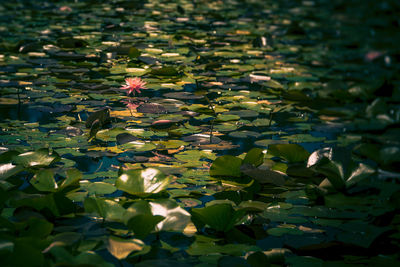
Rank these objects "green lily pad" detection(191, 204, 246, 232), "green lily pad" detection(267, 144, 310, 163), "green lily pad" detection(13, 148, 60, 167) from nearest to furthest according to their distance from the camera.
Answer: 1. "green lily pad" detection(191, 204, 246, 232)
2. "green lily pad" detection(13, 148, 60, 167)
3. "green lily pad" detection(267, 144, 310, 163)

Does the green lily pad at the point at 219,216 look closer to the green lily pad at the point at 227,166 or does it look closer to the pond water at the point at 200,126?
the pond water at the point at 200,126

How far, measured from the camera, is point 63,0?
539 centimetres

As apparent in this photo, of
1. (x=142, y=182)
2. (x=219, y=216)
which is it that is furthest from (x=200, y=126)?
(x=219, y=216)

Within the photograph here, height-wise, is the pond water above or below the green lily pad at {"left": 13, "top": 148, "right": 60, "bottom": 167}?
below

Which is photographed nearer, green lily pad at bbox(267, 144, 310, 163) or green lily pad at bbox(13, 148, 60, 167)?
green lily pad at bbox(13, 148, 60, 167)

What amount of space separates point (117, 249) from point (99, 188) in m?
A: 0.39

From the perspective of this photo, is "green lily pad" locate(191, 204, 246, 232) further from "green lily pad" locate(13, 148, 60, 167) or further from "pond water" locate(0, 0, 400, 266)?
"green lily pad" locate(13, 148, 60, 167)

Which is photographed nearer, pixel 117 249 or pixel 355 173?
pixel 117 249

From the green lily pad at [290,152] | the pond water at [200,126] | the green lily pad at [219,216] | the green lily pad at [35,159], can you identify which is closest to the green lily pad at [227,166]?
the pond water at [200,126]

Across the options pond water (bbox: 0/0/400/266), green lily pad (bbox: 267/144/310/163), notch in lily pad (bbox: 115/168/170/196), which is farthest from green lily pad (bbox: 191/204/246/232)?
green lily pad (bbox: 267/144/310/163)

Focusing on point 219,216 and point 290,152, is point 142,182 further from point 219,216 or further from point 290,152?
point 290,152

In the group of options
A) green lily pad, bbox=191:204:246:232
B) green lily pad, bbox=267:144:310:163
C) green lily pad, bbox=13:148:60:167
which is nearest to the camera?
green lily pad, bbox=191:204:246:232

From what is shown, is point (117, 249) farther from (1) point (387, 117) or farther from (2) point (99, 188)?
(1) point (387, 117)

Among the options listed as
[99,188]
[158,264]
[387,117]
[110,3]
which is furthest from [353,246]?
[110,3]
